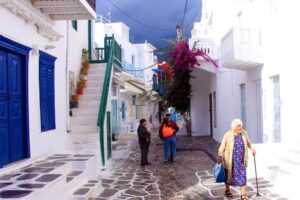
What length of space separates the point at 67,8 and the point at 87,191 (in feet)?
13.5

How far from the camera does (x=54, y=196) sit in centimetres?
569

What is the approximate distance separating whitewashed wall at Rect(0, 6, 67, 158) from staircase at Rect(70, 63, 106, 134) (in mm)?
777

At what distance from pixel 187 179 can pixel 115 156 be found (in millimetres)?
4930

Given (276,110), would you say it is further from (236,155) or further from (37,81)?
(37,81)

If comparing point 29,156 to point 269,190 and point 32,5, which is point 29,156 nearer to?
point 32,5

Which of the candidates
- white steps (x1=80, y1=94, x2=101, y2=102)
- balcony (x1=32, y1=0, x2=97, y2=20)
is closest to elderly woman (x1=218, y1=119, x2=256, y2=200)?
balcony (x1=32, y1=0, x2=97, y2=20)

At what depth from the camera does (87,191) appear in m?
6.97

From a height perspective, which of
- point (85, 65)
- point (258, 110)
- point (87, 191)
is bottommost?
point (87, 191)

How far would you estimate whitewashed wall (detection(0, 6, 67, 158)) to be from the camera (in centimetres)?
696

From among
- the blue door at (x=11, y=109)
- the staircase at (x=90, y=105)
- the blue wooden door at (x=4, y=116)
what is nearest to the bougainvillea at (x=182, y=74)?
the staircase at (x=90, y=105)

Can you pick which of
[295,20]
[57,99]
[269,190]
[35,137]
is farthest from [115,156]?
[295,20]

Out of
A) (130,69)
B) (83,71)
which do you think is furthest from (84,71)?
(130,69)

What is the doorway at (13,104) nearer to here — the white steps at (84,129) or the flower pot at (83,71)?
the white steps at (84,129)

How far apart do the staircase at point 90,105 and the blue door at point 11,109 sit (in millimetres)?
3324
